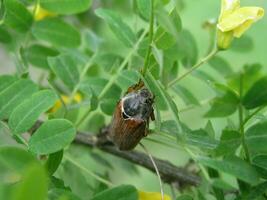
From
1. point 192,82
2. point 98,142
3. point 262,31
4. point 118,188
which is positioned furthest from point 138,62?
point 262,31

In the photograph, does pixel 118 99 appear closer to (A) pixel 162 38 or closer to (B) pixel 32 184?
(A) pixel 162 38

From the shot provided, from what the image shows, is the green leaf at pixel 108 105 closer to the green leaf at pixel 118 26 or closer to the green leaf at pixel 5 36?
the green leaf at pixel 118 26

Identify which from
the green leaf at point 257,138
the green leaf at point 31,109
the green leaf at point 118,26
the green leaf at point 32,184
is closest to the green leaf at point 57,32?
the green leaf at point 118,26

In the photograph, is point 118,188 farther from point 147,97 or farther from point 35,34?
point 35,34

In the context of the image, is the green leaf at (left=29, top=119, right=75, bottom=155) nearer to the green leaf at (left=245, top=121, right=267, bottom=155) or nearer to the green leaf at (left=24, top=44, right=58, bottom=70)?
the green leaf at (left=245, top=121, right=267, bottom=155)

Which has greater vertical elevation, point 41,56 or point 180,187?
point 41,56

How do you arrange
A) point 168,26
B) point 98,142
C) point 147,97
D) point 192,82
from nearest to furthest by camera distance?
point 168,26 → point 147,97 → point 98,142 → point 192,82

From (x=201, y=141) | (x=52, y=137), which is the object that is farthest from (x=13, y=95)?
(x=201, y=141)

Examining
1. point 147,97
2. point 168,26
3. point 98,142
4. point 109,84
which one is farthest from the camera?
point 98,142
